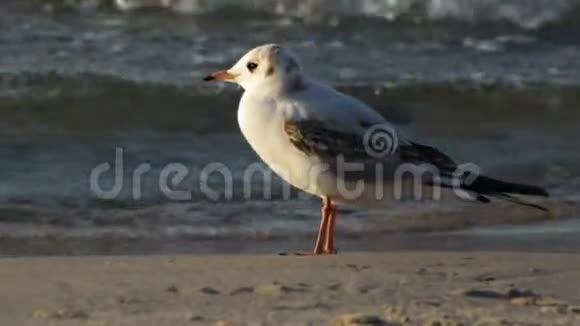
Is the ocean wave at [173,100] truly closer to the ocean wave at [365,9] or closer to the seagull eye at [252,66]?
the ocean wave at [365,9]

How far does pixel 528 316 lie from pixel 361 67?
20.0ft

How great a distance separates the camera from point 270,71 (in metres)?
6.20

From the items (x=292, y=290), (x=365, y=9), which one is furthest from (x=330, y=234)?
(x=365, y=9)

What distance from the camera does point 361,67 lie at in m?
11.0

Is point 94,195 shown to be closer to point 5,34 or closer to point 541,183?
point 541,183

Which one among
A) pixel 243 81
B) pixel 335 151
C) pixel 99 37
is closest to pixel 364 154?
pixel 335 151

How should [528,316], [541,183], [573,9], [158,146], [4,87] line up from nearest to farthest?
[528,316], [541,183], [158,146], [4,87], [573,9]

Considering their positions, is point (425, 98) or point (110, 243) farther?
point (425, 98)

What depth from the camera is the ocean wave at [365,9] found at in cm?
1276

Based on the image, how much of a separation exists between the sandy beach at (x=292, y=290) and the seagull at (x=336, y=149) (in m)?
0.27

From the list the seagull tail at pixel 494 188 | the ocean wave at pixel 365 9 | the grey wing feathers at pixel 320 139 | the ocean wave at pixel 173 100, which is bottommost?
the seagull tail at pixel 494 188

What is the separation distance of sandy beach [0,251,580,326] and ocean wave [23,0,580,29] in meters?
6.80

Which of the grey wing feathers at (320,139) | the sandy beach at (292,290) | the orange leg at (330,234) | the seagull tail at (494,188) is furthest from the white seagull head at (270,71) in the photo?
the seagull tail at (494,188)

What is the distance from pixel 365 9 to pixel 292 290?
7884 mm
